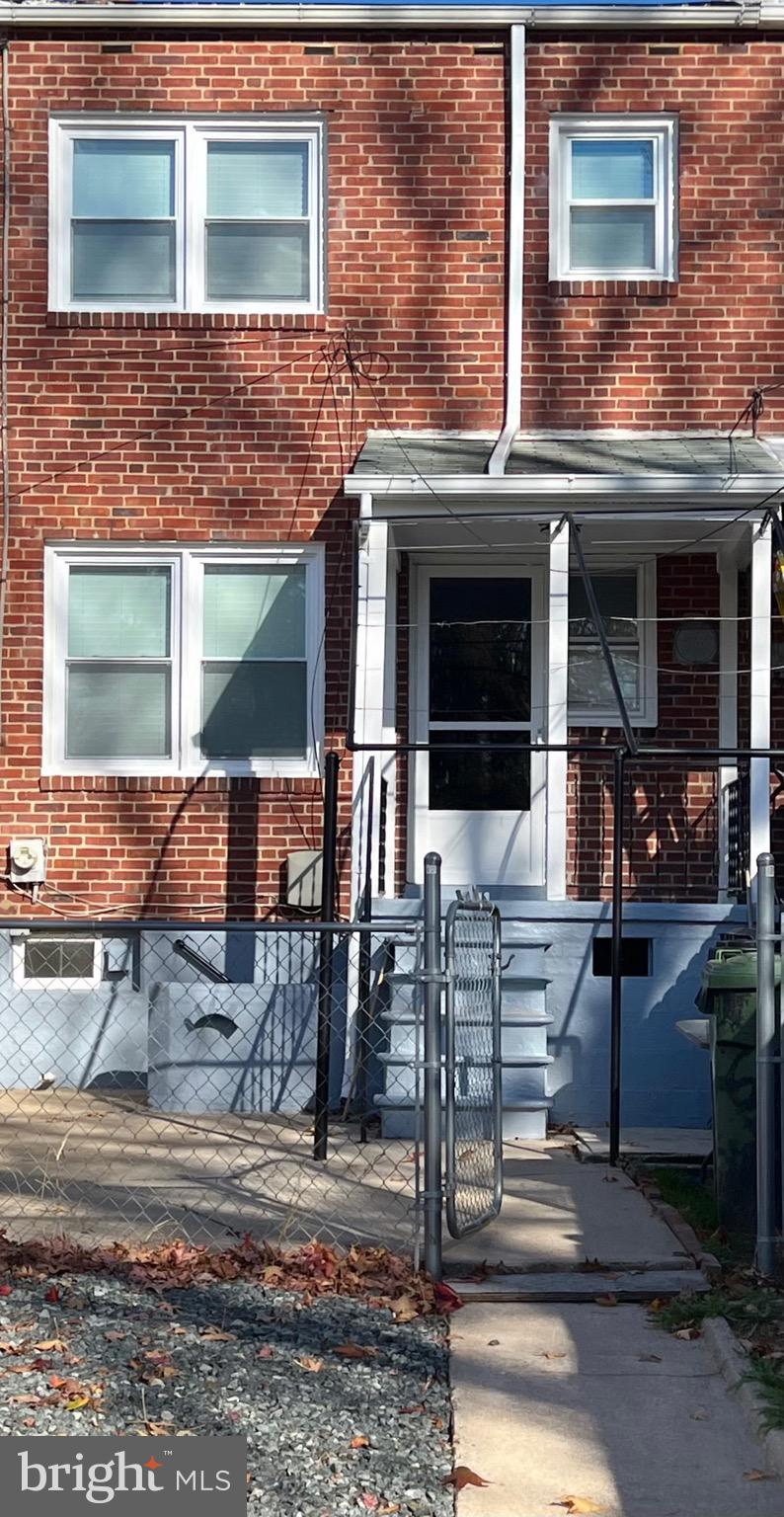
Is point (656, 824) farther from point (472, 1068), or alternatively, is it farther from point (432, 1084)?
point (432, 1084)

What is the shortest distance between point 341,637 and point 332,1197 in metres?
4.53

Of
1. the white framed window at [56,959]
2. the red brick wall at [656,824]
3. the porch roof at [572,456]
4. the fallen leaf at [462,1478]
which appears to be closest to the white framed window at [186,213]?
the porch roof at [572,456]

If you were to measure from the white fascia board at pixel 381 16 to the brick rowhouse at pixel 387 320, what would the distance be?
0.13 m

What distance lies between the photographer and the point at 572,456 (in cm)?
1052

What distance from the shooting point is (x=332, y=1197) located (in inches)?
287

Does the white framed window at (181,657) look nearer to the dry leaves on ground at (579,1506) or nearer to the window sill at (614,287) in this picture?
the window sill at (614,287)

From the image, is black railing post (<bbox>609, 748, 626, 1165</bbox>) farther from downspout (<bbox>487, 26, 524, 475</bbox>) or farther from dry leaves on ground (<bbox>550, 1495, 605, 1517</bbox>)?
dry leaves on ground (<bbox>550, 1495, 605, 1517</bbox>)

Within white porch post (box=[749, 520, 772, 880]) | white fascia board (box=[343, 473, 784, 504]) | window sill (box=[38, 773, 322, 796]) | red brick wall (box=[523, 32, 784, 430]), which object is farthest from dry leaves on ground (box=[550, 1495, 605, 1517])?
red brick wall (box=[523, 32, 784, 430])

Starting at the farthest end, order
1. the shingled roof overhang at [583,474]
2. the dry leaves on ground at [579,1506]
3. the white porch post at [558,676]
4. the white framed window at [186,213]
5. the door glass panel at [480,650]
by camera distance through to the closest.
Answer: the door glass panel at [480,650] < the white framed window at [186,213] < the white porch post at [558,676] < the shingled roof overhang at [583,474] < the dry leaves on ground at [579,1506]

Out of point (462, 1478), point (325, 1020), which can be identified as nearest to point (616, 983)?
point (325, 1020)

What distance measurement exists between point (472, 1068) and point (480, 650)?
16.0 feet

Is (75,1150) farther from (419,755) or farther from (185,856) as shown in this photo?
(419,755)

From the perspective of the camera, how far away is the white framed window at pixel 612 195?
36.6 ft

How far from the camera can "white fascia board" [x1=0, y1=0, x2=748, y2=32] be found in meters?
11.0
